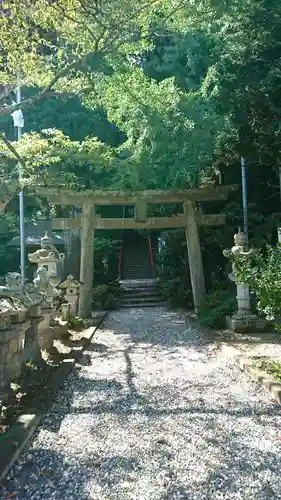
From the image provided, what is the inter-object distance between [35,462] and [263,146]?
714 centimetres

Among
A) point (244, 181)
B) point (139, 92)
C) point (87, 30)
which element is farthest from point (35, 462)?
point (244, 181)

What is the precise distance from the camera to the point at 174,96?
34.9ft

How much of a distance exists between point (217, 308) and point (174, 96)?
15.9ft

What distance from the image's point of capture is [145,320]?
12.5m

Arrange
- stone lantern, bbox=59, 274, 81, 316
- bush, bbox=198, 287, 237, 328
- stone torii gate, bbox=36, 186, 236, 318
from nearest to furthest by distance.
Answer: bush, bbox=198, 287, 237, 328 → stone lantern, bbox=59, 274, 81, 316 → stone torii gate, bbox=36, 186, 236, 318

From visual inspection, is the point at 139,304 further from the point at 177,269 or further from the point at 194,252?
the point at 194,252

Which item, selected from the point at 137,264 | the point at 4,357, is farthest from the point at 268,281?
the point at 137,264

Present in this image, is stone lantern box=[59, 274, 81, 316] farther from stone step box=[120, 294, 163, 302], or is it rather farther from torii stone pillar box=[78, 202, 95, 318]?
stone step box=[120, 294, 163, 302]

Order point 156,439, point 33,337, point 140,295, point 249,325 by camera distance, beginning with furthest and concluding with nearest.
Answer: point 140,295 → point 249,325 → point 33,337 → point 156,439

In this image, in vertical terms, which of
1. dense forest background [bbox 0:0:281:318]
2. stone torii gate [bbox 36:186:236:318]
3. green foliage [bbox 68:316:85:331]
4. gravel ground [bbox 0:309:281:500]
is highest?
dense forest background [bbox 0:0:281:318]

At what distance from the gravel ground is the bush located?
3.32 meters

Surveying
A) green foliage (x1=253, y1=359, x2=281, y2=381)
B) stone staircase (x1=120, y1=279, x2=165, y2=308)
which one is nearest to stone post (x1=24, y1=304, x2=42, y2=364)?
green foliage (x1=253, y1=359, x2=281, y2=381)

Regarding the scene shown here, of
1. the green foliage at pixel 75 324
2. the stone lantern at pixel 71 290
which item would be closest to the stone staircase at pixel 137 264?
the stone lantern at pixel 71 290

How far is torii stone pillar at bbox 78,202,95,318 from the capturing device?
1196 cm
